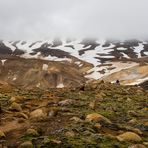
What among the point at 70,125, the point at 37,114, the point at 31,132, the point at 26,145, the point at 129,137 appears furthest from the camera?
the point at 37,114

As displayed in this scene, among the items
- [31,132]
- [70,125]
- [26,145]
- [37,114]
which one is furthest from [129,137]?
[37,114]

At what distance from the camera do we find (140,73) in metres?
116

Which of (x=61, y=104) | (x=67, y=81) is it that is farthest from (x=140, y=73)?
(x=61, y=104)

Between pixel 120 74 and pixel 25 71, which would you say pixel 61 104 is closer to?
pixel 120 74

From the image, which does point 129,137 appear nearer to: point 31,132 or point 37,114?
point 31,132

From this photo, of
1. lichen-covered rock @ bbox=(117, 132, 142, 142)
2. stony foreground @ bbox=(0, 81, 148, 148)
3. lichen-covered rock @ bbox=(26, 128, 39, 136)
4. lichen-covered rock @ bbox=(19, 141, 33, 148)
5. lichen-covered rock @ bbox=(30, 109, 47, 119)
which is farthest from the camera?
lichen-covered rock @ bbox=(30, 109, 47, 119)

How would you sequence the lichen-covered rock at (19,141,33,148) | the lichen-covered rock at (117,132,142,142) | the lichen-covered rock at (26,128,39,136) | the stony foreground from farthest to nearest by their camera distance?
the lichen-covered rock at (26,128,39,136) → the lichen-covered rock at (117,132,142,142) → the stony foreground → the lichen-covered rock at (19,141,33,148)

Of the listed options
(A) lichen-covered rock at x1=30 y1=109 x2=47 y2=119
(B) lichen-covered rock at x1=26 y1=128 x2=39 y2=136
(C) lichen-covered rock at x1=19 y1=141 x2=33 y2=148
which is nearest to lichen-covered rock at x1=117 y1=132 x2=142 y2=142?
(B) lichen-covered rock at x1=26 y1=128 x2=39 y2=136

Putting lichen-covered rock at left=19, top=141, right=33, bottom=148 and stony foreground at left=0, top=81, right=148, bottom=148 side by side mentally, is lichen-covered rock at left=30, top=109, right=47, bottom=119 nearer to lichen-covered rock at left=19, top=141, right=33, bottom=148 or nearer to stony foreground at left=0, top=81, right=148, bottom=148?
stony foreground at left=0, top=81, right=148, bottom=148

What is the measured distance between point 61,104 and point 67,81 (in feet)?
381

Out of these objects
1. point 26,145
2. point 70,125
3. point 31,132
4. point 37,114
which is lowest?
point 37,114

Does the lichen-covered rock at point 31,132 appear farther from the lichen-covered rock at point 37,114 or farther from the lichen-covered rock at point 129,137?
the lichen-covered rock at point 129,137

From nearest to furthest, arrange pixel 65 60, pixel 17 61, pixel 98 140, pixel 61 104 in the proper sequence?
pixel 98 140
pixel 61 104
pixel 17 61
pixel 65 60

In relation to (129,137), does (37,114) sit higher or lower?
lower
